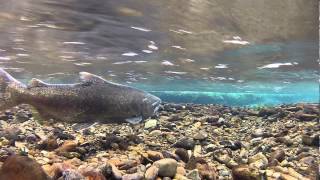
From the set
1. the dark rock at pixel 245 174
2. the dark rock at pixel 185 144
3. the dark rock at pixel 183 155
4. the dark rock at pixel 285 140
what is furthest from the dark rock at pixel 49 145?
the dark rock at pixel 285 140

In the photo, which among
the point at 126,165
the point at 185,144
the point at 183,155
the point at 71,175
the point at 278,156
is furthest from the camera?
the point at 185,144

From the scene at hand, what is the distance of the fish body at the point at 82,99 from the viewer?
449 centimetres

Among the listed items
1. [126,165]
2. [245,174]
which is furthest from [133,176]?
[245,174]

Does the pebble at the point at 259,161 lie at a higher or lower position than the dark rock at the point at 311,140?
lower

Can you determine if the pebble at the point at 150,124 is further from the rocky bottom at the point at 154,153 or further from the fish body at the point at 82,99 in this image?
the fish body at the point at 82,99

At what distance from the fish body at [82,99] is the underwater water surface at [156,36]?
3139mm

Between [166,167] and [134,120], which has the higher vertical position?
[134,120]

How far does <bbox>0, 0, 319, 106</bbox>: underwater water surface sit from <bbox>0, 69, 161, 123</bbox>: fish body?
10.3 feet

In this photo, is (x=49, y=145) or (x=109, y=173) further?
(x=49, y=145)

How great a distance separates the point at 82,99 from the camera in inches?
194

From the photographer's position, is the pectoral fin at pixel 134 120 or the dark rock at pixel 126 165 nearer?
the dark rock at pixel 126 165

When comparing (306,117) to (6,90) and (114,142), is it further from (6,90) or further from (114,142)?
(6,90)

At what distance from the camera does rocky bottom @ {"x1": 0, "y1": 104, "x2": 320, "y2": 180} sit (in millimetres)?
4039

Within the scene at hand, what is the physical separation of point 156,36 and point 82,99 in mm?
6614
